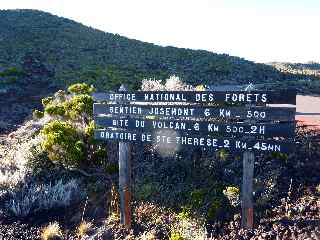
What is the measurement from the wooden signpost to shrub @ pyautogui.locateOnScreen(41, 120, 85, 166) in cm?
159

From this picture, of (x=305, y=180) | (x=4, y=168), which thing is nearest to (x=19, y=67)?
(x=4, y=168)

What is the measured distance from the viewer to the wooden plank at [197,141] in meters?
7.83

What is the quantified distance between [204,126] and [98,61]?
→ 3516cm

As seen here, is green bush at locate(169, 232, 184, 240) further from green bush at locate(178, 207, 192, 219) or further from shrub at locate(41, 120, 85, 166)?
shrub at locate(41, 120, 85, 166)

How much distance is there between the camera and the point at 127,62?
4319cm

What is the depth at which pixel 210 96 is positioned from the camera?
855 cm

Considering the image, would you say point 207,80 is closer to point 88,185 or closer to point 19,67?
point 19,67

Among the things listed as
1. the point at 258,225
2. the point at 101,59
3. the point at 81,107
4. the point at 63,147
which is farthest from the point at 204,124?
the point at 101,59

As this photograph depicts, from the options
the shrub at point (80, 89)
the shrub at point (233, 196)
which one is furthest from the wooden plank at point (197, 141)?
the shrub at point (80, 89)

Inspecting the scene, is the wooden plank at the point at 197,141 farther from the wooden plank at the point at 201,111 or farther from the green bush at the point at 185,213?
the green bush at the point at 185,213

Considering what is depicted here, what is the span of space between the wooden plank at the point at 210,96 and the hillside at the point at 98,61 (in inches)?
709

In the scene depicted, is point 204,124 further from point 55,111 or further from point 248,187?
point 55,111

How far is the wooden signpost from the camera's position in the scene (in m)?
7.93

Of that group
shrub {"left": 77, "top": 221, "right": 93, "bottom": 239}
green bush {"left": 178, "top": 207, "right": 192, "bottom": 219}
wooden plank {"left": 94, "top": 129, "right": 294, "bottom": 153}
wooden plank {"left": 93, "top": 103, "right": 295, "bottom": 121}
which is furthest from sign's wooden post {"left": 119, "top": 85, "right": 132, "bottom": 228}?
green bush {"left": 178, "top": 207, "right": 192, "bottom": 219}
